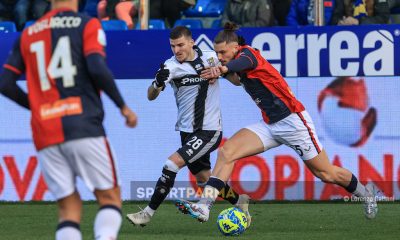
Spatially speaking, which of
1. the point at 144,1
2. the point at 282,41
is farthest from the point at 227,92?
the point at 144,1

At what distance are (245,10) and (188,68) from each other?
3.63 metres

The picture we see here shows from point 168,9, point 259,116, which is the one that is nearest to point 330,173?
point 259,116

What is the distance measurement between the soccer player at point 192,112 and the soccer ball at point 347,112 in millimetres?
2657

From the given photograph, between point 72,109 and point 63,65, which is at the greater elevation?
point 63,65

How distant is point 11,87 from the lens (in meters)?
6.88

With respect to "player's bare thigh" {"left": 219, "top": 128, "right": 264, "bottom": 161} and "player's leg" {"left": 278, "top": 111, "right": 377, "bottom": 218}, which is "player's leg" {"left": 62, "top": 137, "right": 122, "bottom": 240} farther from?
"player's leg" {"left": 278, "top": 111, "right": 377, "bottom": 218}

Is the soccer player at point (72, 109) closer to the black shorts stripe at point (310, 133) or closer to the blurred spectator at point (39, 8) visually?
the black shorts stripe at point (310, 133)

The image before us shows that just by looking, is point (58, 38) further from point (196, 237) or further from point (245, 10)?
point (245, 10)

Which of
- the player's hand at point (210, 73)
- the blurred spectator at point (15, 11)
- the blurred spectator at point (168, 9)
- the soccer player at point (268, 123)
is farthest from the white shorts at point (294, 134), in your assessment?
the blurred spectator at point (15, 11)

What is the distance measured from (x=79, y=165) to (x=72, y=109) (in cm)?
36

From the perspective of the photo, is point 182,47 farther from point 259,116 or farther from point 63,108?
point 63,108

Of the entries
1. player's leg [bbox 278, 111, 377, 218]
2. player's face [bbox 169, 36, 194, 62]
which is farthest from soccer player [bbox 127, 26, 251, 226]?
player's leg [bbox 278, 111, 377, 218]

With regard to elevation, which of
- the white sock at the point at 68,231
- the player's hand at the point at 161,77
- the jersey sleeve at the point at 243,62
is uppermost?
the white sock at the point at 68,231

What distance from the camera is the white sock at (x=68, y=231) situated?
6.43 m
